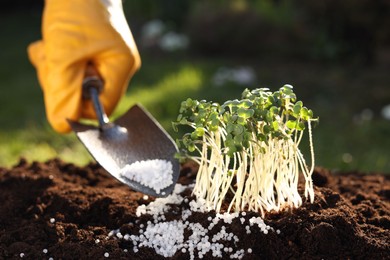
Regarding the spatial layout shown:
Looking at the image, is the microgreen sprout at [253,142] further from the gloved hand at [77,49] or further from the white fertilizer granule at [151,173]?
the gloved hand at [77,49]

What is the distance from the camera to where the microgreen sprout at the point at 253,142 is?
72.4 inches

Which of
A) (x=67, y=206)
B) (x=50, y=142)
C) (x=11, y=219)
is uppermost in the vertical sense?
(x=67, y=206)

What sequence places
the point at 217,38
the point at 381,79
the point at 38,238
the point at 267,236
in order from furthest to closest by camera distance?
the point at 217,38, the point at 381,79, the point at 38,238, the point at 267,236

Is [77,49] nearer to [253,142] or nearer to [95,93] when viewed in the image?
[95,93]

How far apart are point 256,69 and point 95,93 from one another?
2988 millimetres

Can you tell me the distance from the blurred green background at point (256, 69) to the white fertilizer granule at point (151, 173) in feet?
4.63

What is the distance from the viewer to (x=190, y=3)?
6719mm

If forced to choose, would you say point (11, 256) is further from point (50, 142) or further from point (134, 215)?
point (50, 142)

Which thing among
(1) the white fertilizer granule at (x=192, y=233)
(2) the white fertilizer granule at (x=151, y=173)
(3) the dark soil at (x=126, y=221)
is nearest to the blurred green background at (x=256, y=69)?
(3) the dark soil at (x=126, y=221)

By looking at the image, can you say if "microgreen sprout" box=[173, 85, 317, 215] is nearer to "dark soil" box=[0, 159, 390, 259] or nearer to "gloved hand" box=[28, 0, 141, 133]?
"dark soil" box=[0, 159, 390, 259]

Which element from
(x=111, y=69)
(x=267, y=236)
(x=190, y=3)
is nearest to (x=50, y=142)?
(x=111, y=69)

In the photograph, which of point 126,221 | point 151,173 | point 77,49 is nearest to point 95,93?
point 77,49

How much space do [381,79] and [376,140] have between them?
3.88 feet

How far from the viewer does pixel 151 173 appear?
2.20m
